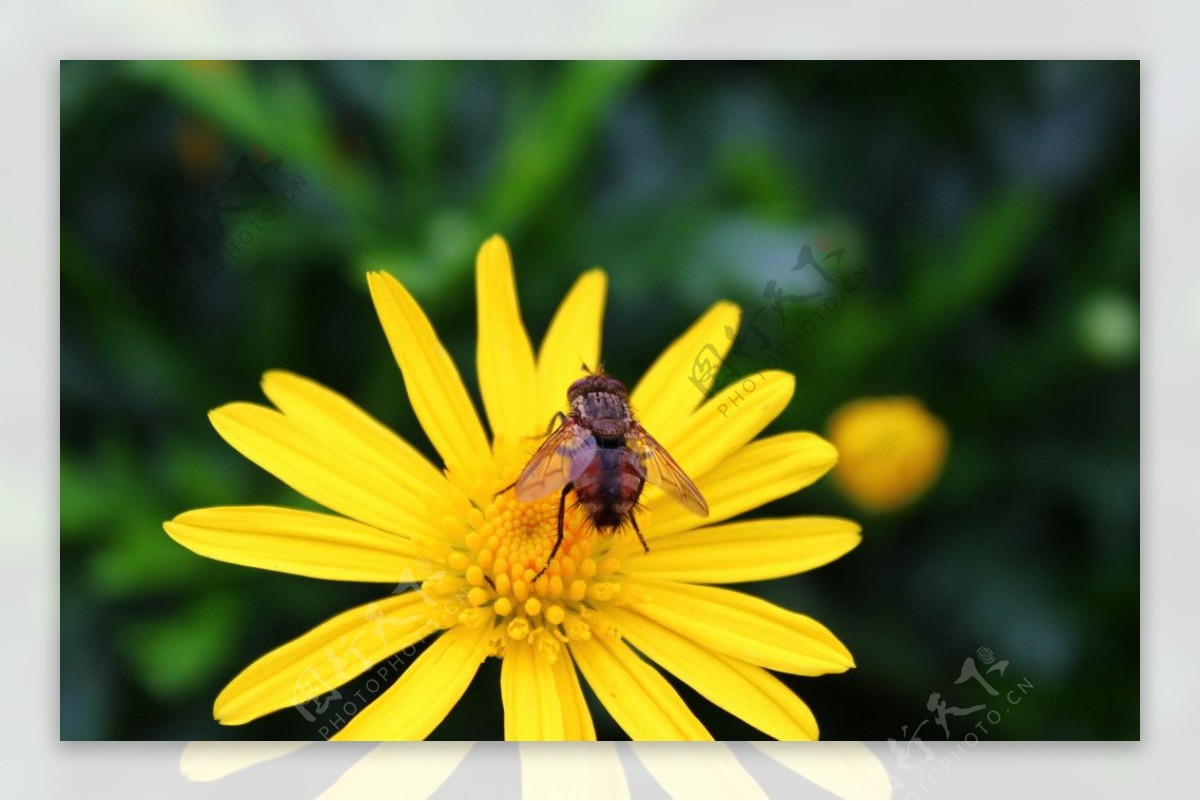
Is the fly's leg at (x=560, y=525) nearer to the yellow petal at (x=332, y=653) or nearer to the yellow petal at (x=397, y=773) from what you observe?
the yellow petal at (x=332, y=653)

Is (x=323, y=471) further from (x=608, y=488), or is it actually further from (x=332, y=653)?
(x=608, y=488)

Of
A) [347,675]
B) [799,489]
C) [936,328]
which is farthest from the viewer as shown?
[936,328]

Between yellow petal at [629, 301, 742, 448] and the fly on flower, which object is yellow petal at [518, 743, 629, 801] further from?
yellow petal at [629, 301, 742, 448]

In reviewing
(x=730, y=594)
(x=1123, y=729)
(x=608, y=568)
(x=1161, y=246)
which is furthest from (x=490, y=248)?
(x=1123, y=729)

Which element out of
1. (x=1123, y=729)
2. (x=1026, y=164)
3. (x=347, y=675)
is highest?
(x=1026, y=164)

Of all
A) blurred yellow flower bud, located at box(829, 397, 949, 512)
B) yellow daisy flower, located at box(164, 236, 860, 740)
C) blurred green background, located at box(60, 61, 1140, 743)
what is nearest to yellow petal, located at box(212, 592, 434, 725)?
yellow daisy flower, located at box(164, 236, 860, 740)

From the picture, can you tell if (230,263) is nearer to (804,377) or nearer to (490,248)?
(490,248)
